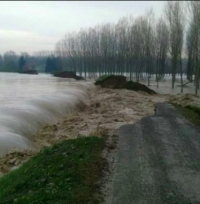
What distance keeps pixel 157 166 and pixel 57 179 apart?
2611 mm

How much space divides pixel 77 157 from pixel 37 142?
14.1 ft

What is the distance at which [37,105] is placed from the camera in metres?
17.4

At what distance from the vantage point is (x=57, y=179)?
636 cm

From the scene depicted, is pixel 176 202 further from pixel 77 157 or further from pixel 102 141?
pixel 102 141

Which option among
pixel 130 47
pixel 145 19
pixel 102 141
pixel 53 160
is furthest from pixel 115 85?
pixel 53 160

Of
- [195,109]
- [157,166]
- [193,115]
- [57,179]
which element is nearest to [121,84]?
[195,109]

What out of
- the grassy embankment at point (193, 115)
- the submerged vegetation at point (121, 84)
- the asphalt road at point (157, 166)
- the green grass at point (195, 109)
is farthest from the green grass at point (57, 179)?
the submerged vegetation at point (121, 84)

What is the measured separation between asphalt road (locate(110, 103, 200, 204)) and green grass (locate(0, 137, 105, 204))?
562 millimetres

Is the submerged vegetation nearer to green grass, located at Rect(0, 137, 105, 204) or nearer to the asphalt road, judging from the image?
the asphalt road

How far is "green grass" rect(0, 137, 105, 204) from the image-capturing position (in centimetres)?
555

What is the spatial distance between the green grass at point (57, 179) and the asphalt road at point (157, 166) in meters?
0.56

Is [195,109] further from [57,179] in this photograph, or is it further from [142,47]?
[142,47]

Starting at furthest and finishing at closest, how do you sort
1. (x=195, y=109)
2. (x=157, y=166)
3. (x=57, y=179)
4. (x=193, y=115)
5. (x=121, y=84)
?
1. (x=121, y=84)
2. (x=195, y=109)
3. (x=193, y=115)
4. (x=157, y=166)
5. (x=57, y=179)

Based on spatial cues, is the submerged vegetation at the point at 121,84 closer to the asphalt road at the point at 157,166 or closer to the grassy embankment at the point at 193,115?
the grassy embankment at the point at 193,115
